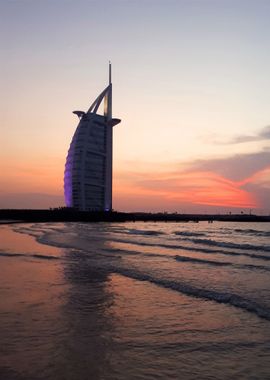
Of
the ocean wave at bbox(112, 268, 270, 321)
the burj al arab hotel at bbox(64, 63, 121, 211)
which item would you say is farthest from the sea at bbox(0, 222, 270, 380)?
the burj al arab hotel at bbox(64, 63, 121, 211)

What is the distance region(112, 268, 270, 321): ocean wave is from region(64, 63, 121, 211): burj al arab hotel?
120328mm

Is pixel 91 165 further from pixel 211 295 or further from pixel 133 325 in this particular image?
pixel 133 325

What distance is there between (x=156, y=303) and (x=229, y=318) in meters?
2.16

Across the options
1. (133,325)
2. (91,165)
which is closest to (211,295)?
(133,325)

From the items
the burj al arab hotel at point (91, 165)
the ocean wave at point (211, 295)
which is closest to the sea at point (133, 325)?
the ocean wave at point (211, 295)

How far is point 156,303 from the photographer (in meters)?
10.7

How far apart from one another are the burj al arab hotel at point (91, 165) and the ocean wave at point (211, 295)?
12033cm

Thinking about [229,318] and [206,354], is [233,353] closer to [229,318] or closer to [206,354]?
[206,354]

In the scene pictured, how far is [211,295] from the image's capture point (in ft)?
38.8

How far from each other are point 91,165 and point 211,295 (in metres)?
126

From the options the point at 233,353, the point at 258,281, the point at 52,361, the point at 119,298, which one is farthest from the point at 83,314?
the point at 258,281

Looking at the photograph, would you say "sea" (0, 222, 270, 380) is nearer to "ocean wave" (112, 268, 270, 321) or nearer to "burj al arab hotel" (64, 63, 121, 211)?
"ocean wave" (112, 268, 270, 321)

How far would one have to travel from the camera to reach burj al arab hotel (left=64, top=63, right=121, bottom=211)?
444ft

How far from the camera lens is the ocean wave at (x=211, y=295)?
9.94m
